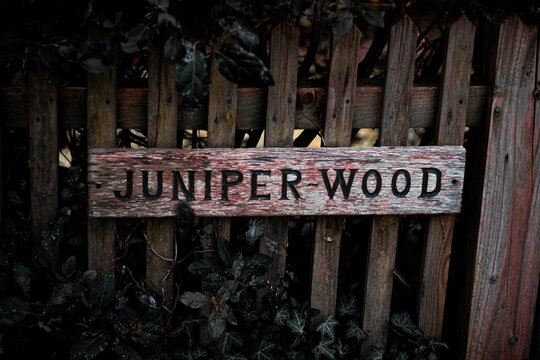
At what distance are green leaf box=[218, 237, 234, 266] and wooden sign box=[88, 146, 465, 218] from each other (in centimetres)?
11

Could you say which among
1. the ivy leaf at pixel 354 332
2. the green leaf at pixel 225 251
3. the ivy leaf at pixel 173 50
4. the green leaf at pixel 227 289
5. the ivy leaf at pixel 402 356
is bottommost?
the ivy leaf at pixel 402 356

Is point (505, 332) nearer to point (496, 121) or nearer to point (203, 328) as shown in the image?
point (496, 121)

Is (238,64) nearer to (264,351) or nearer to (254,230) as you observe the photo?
(254,230)

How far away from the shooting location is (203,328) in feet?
9.60

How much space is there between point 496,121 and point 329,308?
908mm

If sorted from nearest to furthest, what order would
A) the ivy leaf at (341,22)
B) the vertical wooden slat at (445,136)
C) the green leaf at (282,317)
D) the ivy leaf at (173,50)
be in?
the ivy leaf at (173,50), the ivy leaf at (341,22), the vertical wooden slat at (445,136), the green leaf at (282,317)

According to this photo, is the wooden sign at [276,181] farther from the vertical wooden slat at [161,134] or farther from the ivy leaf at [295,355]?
the ivy leaf at [295,355]

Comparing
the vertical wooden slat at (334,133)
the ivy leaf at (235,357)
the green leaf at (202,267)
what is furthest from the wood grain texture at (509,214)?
the green leaf at (202,267)

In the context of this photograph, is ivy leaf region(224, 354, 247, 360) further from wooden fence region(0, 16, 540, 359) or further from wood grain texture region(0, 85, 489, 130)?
wood grain texture region(0, 85, 489, 130)

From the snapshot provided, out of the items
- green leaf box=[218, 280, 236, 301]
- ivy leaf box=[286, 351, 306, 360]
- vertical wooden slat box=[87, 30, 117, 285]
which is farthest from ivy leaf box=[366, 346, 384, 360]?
vertical wooden slat box=[87, 30, 117, 285]

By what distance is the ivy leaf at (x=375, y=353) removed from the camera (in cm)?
295

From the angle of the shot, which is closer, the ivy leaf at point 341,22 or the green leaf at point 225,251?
the ivy leaf at point 341,22

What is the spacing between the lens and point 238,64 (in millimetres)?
2443

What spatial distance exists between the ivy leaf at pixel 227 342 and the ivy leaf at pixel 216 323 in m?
0.05
